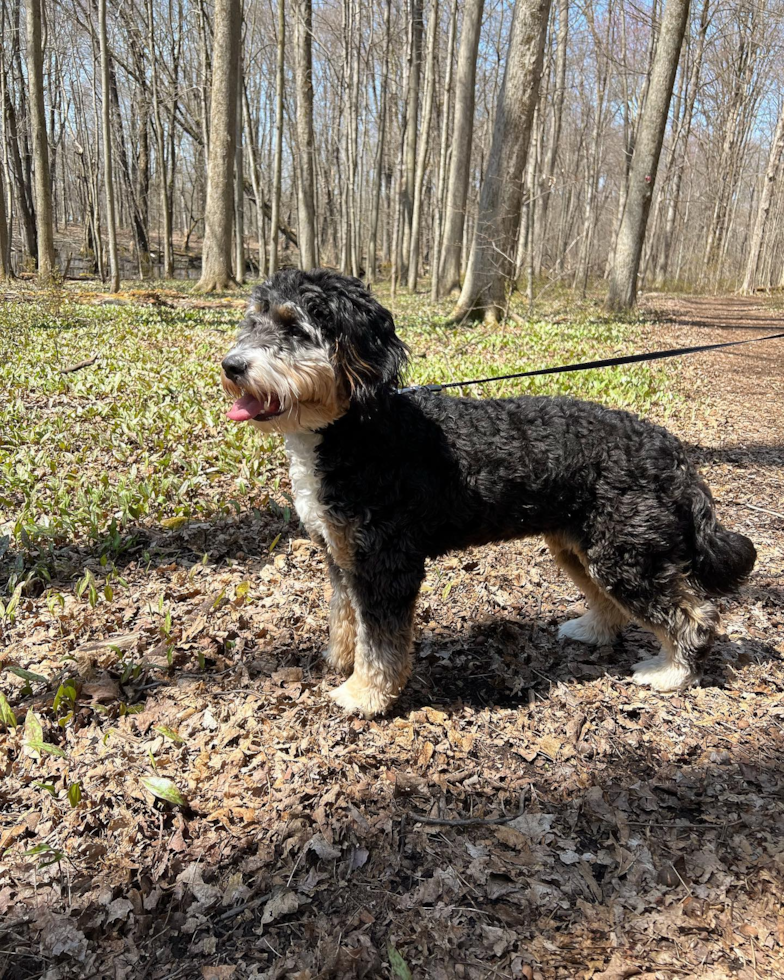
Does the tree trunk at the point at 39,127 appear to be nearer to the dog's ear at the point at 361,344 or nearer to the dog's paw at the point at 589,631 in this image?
the dog's ear at the point at 361,344

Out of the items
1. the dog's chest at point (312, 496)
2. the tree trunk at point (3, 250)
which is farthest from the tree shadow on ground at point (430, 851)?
the tree trunk at point (3, 250)

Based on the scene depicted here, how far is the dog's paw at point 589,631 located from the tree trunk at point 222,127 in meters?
16.7

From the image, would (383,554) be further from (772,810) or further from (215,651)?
(772,810)

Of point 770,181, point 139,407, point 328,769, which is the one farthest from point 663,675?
point 770,181

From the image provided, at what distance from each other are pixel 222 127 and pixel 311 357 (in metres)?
16.8

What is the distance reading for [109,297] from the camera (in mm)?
16766

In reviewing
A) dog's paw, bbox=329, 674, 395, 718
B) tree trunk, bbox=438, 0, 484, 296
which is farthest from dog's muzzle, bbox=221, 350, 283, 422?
tree trunk, bbox=438, 0, 484, 296

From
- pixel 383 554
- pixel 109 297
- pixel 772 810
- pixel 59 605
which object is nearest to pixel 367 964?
pixel 383 554

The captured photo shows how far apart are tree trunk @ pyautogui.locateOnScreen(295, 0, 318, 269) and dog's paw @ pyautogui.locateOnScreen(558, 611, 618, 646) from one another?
16.4 m

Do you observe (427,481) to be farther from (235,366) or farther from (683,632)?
(683,632)

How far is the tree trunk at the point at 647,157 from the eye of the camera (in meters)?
16.4

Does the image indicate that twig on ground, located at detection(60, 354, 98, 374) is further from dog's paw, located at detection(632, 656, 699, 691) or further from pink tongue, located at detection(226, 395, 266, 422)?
dog's paw, located at detection(632, 656, 699, 691)

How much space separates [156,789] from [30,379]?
23.3 feet

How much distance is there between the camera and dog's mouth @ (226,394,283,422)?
300cm
